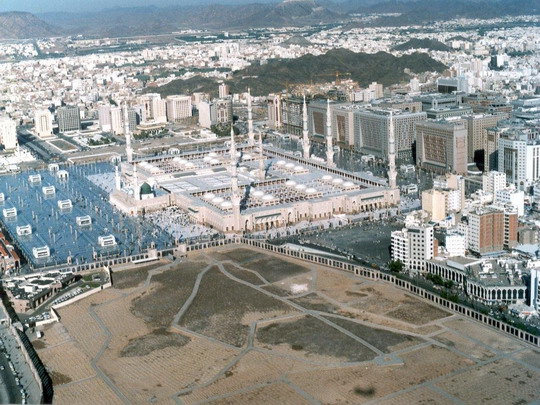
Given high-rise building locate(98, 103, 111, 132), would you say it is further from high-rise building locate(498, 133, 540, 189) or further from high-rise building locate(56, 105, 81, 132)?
high-rise building locate(498, 133, 540, 189)

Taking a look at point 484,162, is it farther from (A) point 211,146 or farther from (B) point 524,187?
(A) point 211,146

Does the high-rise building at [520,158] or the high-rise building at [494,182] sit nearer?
the high-rise building at [494,182]

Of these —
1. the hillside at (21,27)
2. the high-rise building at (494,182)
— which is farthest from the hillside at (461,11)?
the high-rise building at (494,182)

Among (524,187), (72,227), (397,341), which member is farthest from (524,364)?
(72,227)

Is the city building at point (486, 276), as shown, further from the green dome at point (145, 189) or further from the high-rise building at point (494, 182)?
the green dome at point (145, 189)

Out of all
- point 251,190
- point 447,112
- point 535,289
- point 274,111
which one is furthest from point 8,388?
point 274,111

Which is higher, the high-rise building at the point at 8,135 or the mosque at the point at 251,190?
the high-rise building at the point at 8,135

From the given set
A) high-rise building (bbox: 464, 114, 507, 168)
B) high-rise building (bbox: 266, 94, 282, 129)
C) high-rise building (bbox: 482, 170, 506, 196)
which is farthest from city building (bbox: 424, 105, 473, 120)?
high-rise building (bbox: 266, 94, 282, 129)
